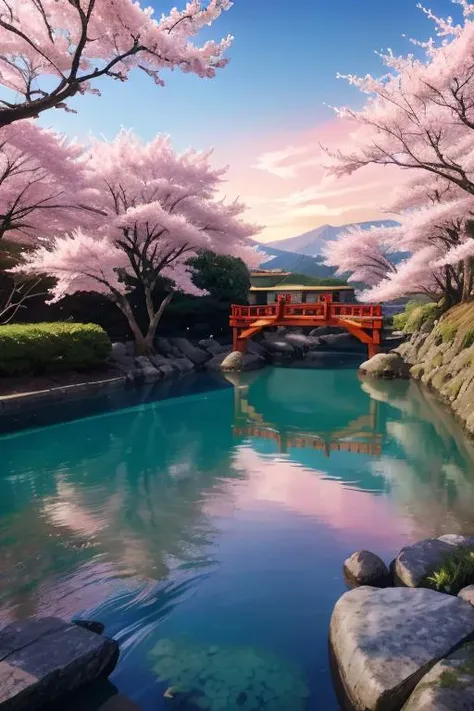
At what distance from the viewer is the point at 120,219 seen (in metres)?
21.5

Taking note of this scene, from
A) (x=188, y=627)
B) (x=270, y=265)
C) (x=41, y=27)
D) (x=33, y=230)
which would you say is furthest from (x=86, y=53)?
(x=270, y=265)

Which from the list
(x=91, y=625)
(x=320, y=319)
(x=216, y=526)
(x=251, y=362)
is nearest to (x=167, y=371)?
(x=251, y=362)

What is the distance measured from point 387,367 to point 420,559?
1668 centimetres

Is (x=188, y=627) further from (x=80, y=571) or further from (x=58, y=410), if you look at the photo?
(x=58, y=410)

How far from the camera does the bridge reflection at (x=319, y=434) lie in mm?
12047

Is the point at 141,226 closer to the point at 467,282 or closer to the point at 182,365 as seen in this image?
the point at 182,365

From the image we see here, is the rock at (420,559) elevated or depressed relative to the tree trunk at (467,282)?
depressed

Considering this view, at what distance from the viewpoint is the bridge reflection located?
12047 millimetres

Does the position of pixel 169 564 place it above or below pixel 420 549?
below

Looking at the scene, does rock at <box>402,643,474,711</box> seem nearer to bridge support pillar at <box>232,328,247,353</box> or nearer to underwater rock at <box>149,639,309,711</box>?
underwater rock at <box>149,639,309,711</box>

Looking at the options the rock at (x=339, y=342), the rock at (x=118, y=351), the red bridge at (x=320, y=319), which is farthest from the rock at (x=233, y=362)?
the rock at (x=339, y=342)

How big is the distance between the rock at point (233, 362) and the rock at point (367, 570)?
726 inches

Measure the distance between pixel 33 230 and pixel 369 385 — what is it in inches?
584

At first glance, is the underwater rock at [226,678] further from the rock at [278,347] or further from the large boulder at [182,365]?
the rock at [278,347]
